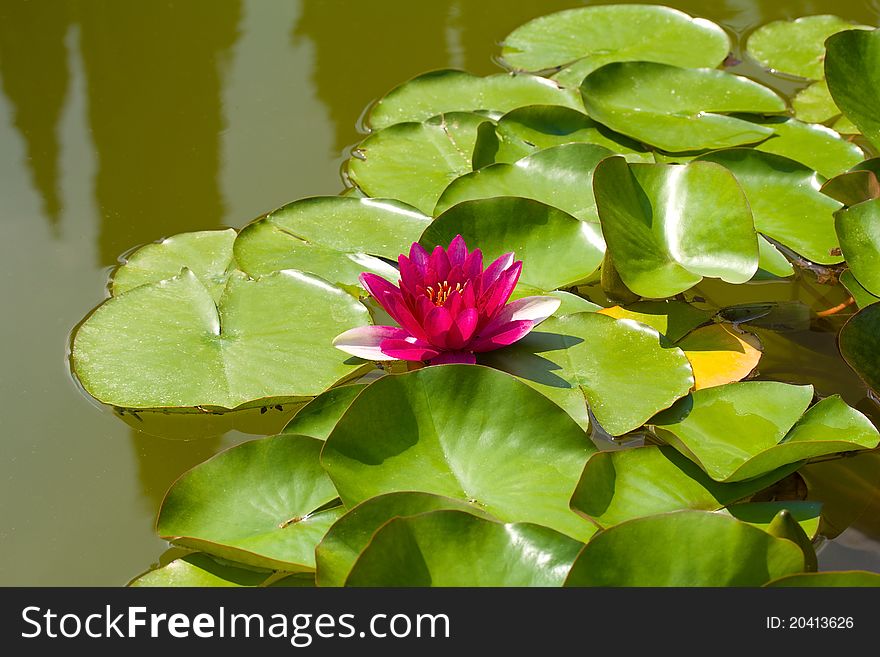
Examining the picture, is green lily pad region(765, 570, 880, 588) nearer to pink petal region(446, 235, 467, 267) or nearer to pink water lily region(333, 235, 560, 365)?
pink water lily region(333, 235, 560, 365)

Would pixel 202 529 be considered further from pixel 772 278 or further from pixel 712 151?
pixel 712 151

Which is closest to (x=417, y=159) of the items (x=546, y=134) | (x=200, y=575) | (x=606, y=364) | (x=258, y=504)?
(x=546, y=134)

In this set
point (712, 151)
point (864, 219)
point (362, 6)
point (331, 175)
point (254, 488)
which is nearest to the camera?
point (254, 488)

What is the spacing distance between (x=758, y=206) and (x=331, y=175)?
978mm

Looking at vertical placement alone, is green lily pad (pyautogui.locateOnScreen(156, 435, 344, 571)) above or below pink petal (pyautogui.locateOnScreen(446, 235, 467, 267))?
below

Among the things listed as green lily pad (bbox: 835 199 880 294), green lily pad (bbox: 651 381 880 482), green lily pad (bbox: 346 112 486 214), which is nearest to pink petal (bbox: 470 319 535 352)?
green lily pad (bbox: 651 381 880 482)

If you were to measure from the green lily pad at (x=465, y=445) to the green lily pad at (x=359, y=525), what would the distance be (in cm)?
10

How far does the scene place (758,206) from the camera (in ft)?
6.28

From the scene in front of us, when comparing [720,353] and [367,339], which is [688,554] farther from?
[367,339]

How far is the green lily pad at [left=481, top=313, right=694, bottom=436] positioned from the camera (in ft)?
4.95

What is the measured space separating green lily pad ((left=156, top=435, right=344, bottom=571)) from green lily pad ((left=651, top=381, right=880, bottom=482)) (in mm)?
552

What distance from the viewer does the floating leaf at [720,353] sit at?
1.57 meters
